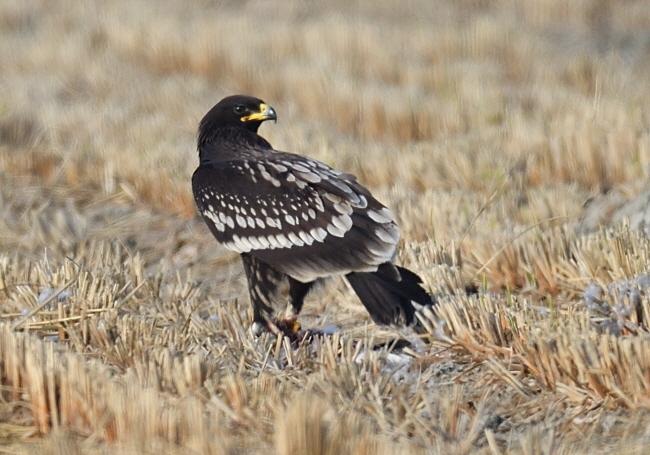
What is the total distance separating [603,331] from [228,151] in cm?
229

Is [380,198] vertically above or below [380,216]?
below

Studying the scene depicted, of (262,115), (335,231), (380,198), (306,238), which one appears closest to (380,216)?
(335,231)

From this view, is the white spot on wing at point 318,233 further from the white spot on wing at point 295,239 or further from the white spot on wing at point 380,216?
the white spot on wing at point 380,216

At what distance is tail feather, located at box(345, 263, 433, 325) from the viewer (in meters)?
5.01

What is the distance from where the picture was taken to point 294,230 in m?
5.45

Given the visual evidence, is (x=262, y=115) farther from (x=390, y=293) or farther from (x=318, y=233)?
(x=390, y=293)

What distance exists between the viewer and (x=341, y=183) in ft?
18.1

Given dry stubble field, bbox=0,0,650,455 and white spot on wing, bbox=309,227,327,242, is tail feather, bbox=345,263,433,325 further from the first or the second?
white spot on wing, bbox=309,227,327,242

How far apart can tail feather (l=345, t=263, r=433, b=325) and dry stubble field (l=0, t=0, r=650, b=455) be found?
10 centimetres

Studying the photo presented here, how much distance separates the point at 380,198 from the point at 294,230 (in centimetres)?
231

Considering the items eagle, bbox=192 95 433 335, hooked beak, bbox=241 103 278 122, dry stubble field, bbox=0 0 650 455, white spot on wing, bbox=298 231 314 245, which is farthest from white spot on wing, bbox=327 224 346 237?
hooked beak, bbox=241 103 278 122

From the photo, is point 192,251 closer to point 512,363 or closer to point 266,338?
point 266,338

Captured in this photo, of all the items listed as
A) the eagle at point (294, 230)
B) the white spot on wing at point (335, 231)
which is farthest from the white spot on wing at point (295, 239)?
the white spot on wing at point (335, 231)

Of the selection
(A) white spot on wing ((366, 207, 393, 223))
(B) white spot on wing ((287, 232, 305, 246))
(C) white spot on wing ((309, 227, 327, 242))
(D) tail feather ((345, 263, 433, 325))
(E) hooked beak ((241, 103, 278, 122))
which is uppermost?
A: (E) hooked beak ((241, 103, 278, 122))
